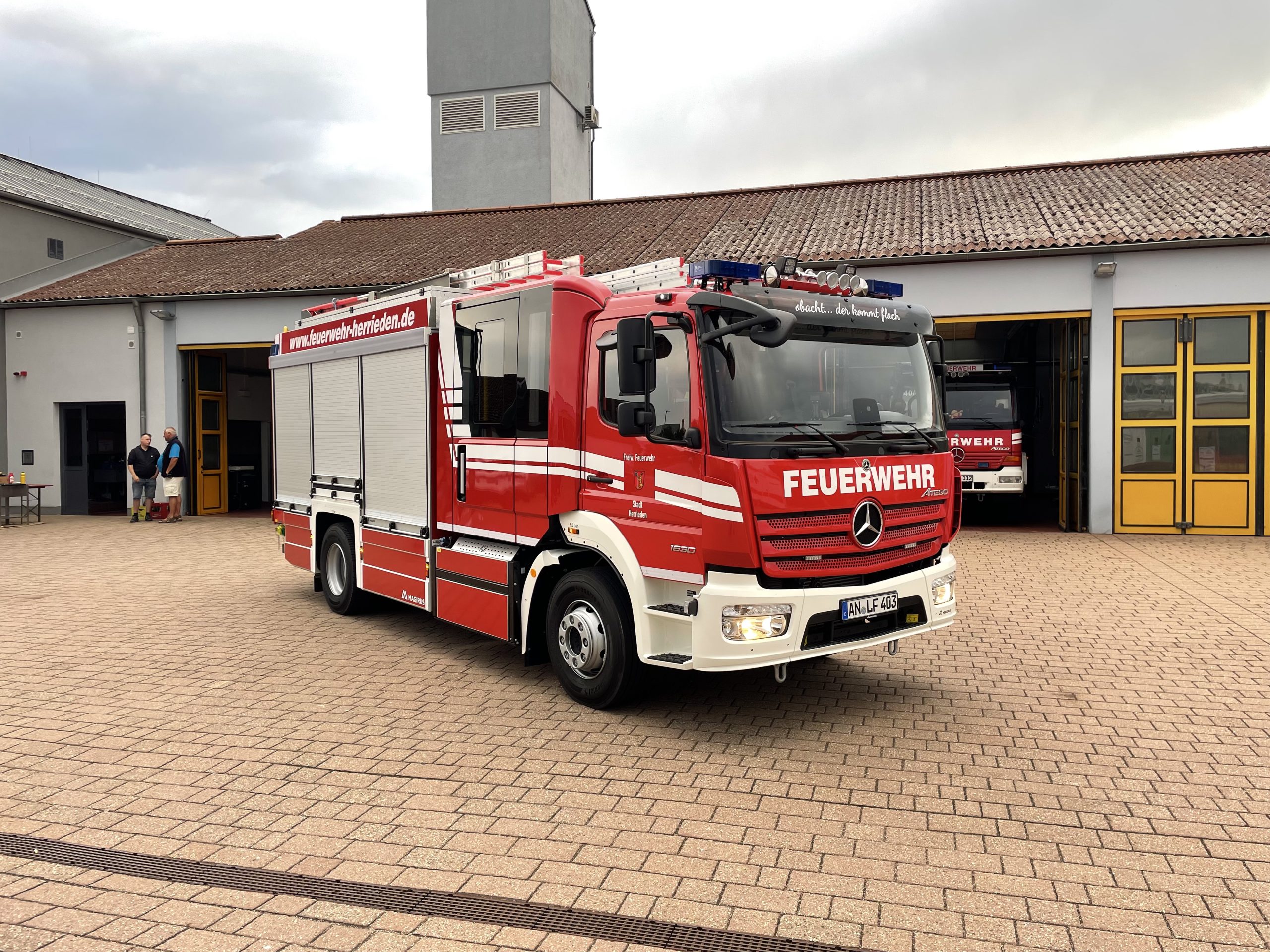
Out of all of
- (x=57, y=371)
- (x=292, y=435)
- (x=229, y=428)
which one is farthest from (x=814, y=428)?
(x=57, y=371)

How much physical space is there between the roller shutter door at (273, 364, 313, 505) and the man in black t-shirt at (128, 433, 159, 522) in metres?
9.88

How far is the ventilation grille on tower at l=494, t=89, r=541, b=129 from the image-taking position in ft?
101

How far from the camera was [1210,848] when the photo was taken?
4.09m

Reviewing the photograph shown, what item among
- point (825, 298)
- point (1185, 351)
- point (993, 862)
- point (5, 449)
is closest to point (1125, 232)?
point (1185, 351)

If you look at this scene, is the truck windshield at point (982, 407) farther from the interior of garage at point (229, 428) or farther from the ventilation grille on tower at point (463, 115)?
the ventilation grille on tower at point (463, 115)

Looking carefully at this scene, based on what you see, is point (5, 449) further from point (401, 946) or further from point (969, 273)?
point (401, 946)

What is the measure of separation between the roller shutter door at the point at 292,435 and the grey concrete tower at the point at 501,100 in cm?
2232

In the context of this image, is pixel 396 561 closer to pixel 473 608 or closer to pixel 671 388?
pixel 473 608

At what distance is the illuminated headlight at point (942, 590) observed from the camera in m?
6.06

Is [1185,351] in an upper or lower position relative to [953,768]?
upper

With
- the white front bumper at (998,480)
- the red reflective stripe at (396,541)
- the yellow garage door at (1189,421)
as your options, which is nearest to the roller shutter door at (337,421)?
the red reflective stripe at (396,541)

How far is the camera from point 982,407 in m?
16.9

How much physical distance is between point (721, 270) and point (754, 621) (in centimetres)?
203

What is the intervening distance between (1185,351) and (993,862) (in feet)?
43.9
